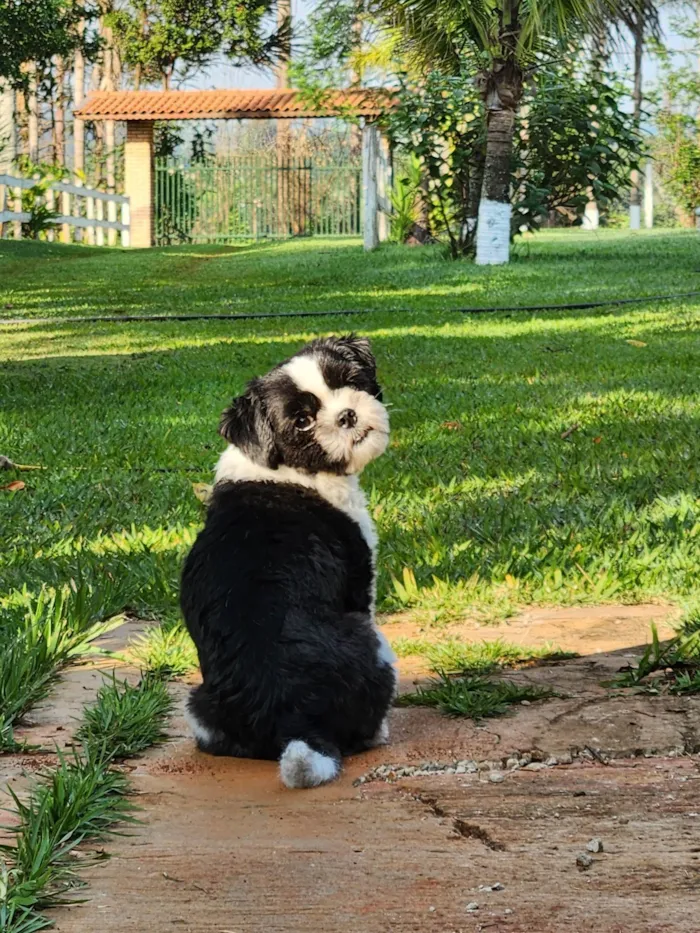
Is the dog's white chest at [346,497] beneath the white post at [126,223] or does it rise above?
beneath

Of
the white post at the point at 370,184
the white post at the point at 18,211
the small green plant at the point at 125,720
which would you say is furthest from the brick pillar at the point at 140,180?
the small green plant at the point at 125,720

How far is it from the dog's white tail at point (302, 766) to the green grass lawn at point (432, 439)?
1.71m

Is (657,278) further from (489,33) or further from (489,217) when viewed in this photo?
(489,33)

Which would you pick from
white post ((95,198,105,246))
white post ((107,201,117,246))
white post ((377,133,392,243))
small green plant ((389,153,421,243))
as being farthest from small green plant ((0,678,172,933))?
white post ((107,201,117,246))

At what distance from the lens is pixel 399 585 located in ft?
16.6

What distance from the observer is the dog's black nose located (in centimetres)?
357

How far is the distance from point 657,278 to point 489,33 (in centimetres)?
550

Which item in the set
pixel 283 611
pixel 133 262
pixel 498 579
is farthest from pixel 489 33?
pixel 283 611

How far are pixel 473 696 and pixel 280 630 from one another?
2.92 feet

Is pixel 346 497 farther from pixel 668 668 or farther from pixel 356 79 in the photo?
pixel 356 79

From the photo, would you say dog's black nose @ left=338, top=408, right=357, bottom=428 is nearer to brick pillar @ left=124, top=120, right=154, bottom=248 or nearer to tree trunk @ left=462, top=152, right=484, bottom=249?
tree trunk @ left=462, top=152, right=484, bottom=249

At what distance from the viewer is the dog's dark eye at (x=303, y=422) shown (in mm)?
3557

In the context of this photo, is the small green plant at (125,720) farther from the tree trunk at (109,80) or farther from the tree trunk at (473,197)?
the tree trunk at (109,80)

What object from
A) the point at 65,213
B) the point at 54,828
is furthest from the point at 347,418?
the point at 65,213
